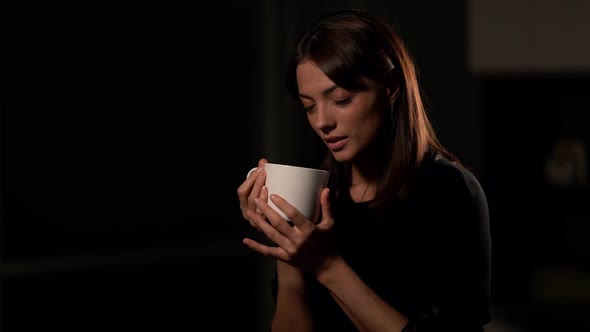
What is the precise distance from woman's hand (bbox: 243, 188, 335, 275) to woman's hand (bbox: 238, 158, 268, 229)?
22 mm

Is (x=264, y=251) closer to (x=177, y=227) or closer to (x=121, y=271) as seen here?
(x=121, y=271)

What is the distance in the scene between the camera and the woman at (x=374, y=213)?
2.97 feet

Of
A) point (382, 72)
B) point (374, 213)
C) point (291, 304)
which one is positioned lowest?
point (291, 304)

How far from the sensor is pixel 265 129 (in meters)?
2.58

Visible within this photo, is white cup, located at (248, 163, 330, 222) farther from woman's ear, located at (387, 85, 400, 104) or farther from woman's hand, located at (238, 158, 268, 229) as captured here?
woman's ear, located at (387, 85, 400, 104)

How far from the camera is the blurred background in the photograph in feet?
6.36

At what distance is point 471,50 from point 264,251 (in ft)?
5.37

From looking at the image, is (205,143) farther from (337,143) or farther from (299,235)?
(299,235)

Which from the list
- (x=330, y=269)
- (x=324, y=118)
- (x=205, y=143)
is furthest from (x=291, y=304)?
(x=205, y=143)

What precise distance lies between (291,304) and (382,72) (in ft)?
1.23

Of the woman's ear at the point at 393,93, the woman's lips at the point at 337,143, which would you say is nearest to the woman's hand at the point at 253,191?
the woman's lips at the point at 337,143

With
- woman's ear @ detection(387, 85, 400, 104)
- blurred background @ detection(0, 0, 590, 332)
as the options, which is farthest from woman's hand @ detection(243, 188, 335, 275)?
blurred background @ detection(0, 0, 590, 332)

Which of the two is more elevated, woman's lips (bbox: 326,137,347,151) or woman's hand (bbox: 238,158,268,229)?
woman's lips (bbox: 326,137,347,151)

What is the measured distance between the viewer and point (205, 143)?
8.09ft
